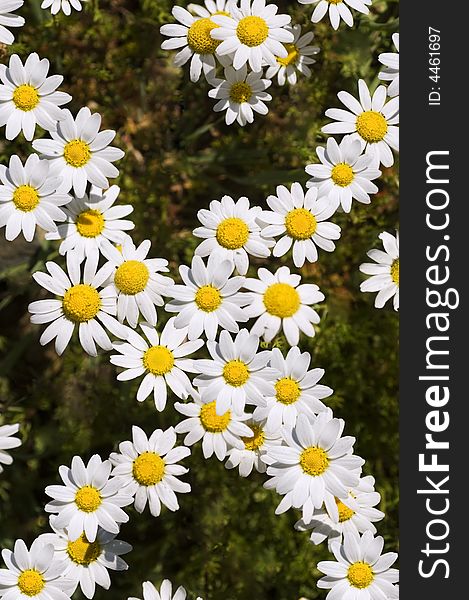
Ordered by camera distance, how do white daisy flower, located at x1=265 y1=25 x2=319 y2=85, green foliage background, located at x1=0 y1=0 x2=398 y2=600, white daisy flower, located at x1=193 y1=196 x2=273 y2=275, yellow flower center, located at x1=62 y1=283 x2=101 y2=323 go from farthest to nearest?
green foliage background, located at x1=0 y1=0 x2=398 y2=600
white daisy flower, located at x1=265 y1=25 x2=319 y2=85
white daisy flower, located at x1=193 y1=196 x2=273 y2=275
yellow flower center, located at x1=62 y1=283 x2=101 y2=323

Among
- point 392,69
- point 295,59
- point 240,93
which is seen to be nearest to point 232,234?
point 240,93

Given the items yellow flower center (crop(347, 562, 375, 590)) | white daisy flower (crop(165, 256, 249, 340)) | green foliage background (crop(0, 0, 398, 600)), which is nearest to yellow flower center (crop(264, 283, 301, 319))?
white daisy flower (crop(165, 256, 249, 340))

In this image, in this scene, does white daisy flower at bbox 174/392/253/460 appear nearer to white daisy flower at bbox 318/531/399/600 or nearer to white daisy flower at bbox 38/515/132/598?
white daisy flower at bbox 38/515/132/598

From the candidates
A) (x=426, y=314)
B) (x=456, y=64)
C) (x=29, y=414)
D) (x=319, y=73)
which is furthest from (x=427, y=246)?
(x=29, y=414)

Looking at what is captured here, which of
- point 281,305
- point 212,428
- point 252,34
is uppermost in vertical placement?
point 252,34

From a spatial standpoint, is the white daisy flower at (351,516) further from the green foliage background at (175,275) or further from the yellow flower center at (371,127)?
the yellow flower center at (371,127)

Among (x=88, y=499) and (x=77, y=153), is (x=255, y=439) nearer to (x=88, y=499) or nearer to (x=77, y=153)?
(x=88, y=499)
